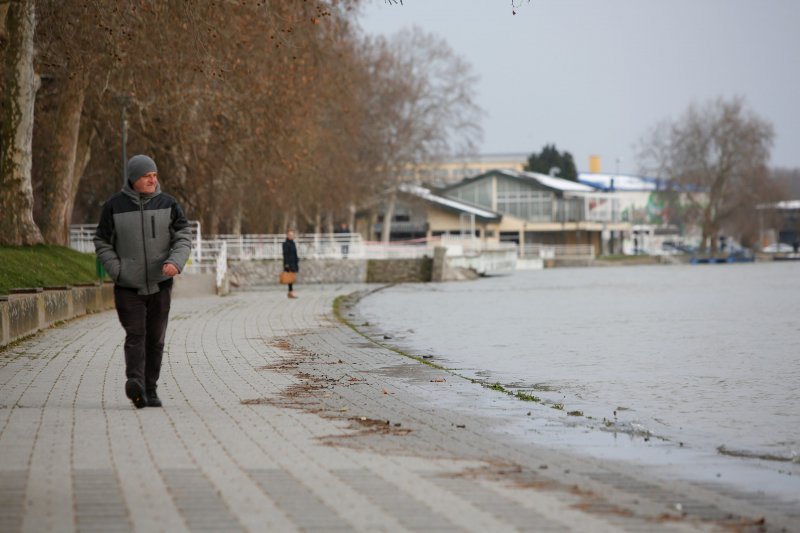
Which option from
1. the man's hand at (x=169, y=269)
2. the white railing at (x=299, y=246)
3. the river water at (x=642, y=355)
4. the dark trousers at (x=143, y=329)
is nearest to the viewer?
the man's hand at (x=169, y=269)

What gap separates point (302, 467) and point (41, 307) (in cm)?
1435

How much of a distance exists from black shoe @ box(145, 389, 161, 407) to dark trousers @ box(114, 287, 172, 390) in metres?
0.03

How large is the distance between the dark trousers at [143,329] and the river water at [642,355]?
12.1ft

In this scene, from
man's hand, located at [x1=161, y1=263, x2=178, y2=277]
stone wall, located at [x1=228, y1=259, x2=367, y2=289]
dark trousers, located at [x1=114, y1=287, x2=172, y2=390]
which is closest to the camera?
man's hand, located at [x1=161, y1=263, x2=178, y2=277]

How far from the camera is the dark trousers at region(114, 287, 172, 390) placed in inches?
426

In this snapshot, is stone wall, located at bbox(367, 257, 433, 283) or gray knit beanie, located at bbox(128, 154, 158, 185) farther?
stone wall, located at bbox(367, 257, 433, 283)

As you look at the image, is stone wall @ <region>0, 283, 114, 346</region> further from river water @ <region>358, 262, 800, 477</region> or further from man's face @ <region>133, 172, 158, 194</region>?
man's face @ <region>133, 172, 158, 194</region>

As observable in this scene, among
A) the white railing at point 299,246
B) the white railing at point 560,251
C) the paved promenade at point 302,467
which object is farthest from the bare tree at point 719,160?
the paved promenade at point 302,467

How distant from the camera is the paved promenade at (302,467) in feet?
21.4

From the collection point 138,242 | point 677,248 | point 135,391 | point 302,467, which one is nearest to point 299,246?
point 138,242

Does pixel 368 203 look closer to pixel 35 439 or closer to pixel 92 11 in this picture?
pixel 92 11

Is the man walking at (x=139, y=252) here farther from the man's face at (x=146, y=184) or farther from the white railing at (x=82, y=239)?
the white railing at (x=82, y=239)

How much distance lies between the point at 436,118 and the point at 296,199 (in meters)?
23.8

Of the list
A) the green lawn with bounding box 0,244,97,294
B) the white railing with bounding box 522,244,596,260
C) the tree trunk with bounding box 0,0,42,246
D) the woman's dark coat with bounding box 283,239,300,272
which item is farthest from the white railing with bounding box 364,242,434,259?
the white railing with bounding box 522,244,596,260
